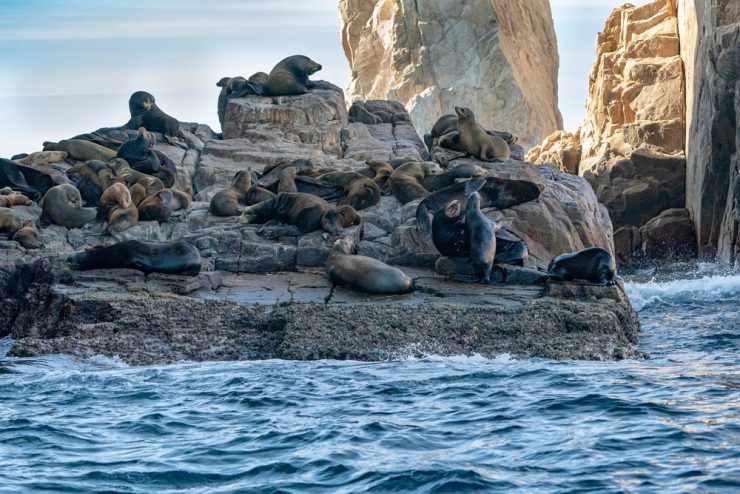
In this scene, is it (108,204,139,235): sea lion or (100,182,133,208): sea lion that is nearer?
(108,204,139,235): sea lion

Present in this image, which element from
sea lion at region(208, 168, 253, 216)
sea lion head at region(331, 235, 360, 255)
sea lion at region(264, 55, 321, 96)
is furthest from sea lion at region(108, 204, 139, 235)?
sea lion at region(264, 55, 321, 96)

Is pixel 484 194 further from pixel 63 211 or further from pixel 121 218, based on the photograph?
pixel 63 211

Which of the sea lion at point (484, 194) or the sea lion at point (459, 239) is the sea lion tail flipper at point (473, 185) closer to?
the sea lion at point (484, 194)

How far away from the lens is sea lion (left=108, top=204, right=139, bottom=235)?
49.4ft

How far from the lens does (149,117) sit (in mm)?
22250

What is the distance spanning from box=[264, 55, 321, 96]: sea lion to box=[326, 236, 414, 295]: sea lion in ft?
38.2

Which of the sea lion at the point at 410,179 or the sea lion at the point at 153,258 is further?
the sea lion at the point at 410,179

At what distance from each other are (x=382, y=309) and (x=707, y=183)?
1874cm

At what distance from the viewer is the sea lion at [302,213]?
13773mm

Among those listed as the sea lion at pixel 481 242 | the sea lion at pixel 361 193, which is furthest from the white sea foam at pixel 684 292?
the sea lion at pixel 361 193

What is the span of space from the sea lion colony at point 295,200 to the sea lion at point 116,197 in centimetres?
1

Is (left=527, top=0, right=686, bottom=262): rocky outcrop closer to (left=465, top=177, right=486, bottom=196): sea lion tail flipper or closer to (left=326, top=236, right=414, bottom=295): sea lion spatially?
(left=465, top=177, right=486, bottom=196): sea lion tail flipper

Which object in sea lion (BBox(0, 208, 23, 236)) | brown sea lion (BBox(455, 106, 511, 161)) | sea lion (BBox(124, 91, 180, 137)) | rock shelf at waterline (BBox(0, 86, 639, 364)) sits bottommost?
rock shelf at waterline (BBox(0, 86, 639, 364))

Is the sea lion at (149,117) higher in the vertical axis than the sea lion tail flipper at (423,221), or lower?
higher
